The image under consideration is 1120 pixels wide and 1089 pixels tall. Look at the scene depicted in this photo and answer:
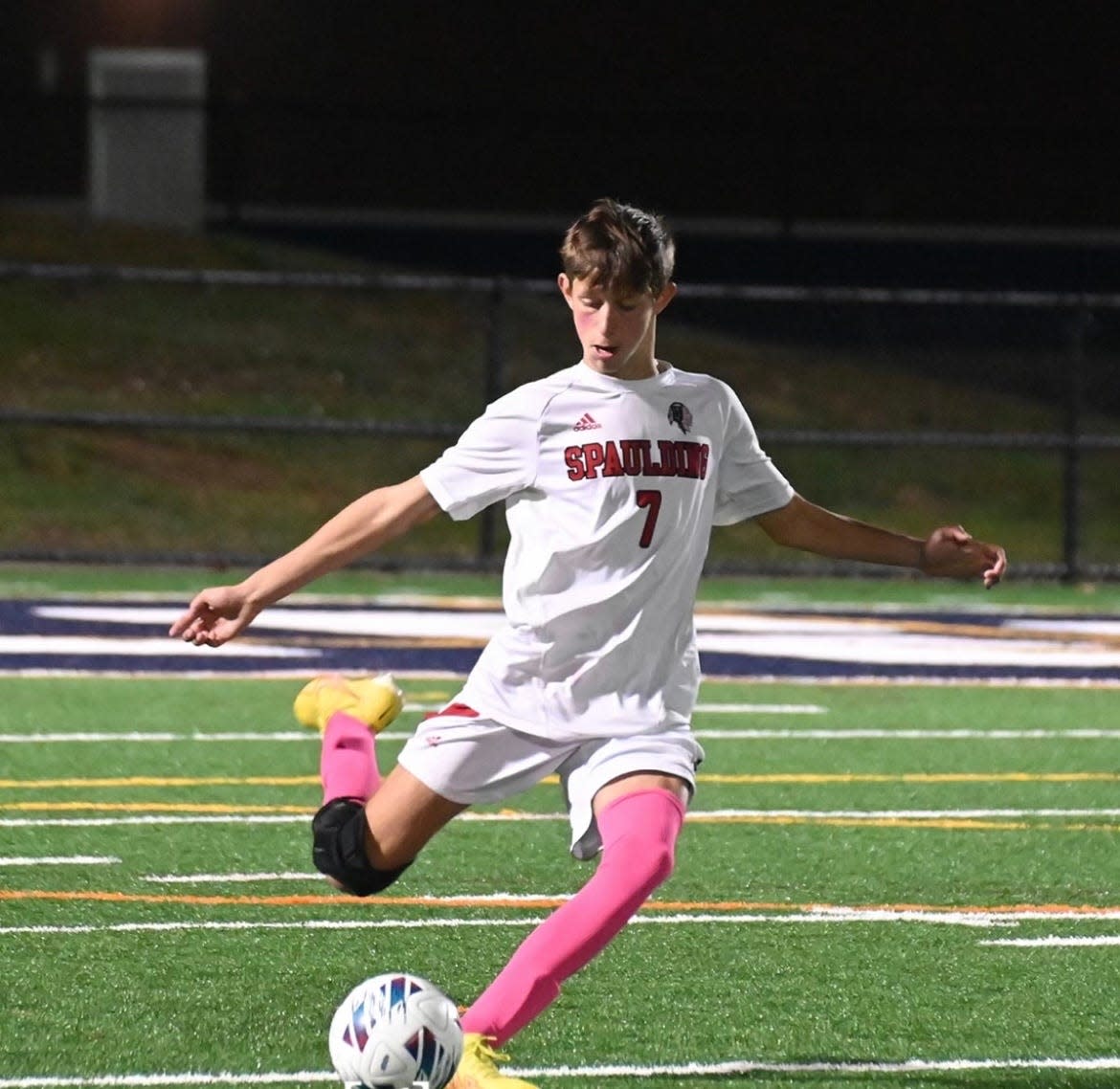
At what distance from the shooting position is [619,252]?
18.2ft

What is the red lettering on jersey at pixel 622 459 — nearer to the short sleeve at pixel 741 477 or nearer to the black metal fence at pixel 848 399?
the short sleeve at pixel 741 477

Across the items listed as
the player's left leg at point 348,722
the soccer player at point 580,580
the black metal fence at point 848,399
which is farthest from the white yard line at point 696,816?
the black metal fence at point 848,399

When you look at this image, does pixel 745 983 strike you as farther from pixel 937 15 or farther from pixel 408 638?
pixel 937 15

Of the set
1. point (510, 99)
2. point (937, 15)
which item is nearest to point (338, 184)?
point (510, 99)

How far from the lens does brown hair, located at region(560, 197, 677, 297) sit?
18.2 ft

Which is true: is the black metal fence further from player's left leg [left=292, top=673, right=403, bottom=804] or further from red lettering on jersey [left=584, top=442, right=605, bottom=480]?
red lettering on jersey [left=584, top=442, right=605, bottom=480]

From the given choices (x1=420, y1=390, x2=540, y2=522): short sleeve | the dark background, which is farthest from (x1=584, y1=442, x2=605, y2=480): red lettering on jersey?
the dark background

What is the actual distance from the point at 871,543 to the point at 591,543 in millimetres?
792

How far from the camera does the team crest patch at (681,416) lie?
5.76m

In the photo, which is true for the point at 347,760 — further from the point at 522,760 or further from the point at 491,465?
the point at 491,465

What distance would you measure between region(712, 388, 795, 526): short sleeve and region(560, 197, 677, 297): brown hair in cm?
42

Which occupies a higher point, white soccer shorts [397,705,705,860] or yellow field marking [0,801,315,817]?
white soccer shorts [397,705,705,860]

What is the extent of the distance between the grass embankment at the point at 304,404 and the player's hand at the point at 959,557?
11.7m

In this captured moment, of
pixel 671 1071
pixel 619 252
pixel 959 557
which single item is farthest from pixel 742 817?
pixel 619 252
